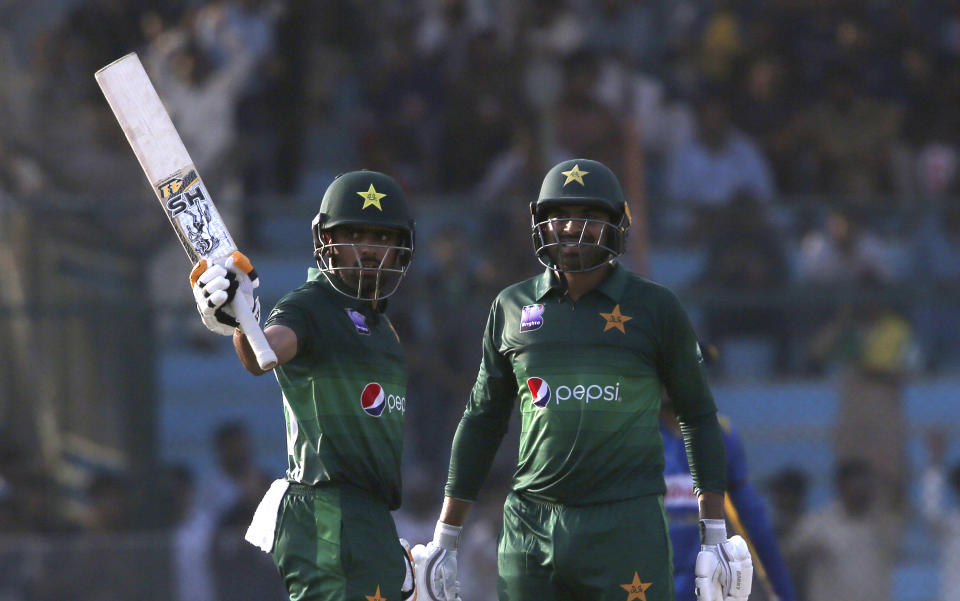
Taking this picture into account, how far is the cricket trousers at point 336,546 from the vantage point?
175 inches

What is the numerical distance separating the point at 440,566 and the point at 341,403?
694mm

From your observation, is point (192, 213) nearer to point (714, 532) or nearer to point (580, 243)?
point (580, 243)

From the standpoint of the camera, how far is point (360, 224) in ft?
15.4

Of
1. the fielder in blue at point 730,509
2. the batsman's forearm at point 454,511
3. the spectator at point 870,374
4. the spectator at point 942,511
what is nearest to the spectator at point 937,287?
the spectator at point 870,374

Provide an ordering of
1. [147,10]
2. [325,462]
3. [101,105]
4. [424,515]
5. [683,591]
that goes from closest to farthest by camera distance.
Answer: [325,462] < [683,591] < [424,515] < [101,105] < [147,10]

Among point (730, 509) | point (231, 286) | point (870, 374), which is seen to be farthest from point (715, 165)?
point (231, 286)

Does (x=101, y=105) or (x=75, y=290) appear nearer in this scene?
(x=75, y=290)

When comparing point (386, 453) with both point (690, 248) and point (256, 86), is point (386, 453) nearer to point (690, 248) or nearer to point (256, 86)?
point (690, 248)

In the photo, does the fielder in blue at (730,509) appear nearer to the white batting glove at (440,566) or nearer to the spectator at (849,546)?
the white batting glove at (440,566)

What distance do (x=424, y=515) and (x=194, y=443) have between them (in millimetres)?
1394

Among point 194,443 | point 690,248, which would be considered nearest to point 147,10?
point 194,443

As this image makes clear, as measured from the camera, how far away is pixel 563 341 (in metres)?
4.58

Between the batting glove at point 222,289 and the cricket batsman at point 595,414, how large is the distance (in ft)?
2.80

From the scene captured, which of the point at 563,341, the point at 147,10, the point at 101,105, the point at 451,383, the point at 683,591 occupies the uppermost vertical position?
the point at 147,10
